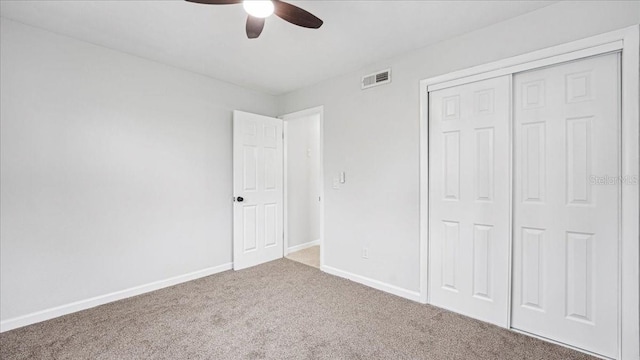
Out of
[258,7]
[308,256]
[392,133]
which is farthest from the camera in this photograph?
[308,256]

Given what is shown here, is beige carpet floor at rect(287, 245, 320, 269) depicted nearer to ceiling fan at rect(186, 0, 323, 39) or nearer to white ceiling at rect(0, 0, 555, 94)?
white ceiling at rect(0, 0, 555, 94)

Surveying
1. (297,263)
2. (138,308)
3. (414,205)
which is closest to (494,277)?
(414,205)

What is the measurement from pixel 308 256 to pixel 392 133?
234cm

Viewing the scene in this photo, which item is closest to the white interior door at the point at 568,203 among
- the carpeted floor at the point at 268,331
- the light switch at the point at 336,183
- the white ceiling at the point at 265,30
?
the carpeted floor at the point at 268,331

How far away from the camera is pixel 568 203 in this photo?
6.52 feet

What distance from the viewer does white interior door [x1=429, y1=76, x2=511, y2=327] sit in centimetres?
224

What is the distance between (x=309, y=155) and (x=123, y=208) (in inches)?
112

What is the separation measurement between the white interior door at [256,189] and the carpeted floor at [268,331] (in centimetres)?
91

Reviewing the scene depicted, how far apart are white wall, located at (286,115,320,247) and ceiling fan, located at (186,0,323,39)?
2.48 meters

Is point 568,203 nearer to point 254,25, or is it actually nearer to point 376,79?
point 376,79

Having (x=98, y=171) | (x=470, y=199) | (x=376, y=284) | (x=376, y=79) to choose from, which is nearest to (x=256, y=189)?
(x=98, y=171)

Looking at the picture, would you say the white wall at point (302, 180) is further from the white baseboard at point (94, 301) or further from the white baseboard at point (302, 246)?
the white baseboard at point (94, 301)

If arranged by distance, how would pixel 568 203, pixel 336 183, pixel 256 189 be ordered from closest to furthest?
1. pixel 568 203
2. pixel 336 183
3. pixel 256 189

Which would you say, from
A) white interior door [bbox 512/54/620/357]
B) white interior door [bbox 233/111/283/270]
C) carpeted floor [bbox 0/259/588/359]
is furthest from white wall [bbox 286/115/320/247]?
white interior door [bbox 512/54/620/357]
